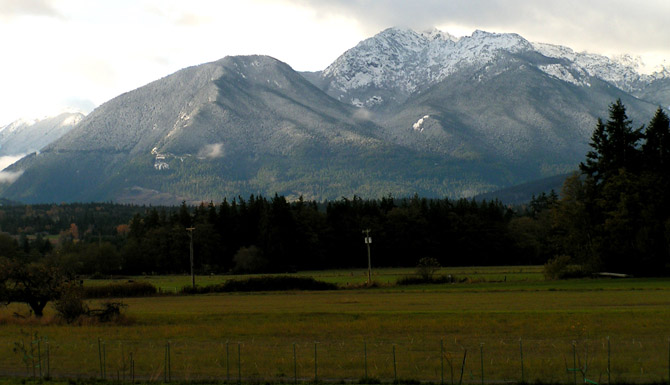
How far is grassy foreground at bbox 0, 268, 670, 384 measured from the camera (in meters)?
34.0

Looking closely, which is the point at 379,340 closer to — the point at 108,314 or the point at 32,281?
the point at 108,314

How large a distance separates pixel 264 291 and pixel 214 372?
211ft

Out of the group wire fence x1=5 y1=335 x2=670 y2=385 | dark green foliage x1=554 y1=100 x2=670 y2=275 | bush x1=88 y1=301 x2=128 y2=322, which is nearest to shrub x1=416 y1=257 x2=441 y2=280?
dark green foliage x1=554 y1=100 x2=670 y2=275

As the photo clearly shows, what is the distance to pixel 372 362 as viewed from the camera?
36406 mm

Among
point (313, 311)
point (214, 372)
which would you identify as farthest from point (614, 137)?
point (214, 372)

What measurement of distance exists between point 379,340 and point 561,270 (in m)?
62.8

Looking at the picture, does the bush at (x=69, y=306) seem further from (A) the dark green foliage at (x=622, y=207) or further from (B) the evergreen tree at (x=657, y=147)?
(B) the evergreen tree at (x=657, y=147)

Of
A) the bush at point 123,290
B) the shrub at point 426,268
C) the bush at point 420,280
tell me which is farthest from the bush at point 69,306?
the shrub at point 426,268

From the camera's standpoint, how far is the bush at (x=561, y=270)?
100m

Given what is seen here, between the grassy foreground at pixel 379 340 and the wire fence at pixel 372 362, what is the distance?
0.31 feet

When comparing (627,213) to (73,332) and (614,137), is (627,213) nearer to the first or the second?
(614,137)

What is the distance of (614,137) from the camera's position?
105250 mm

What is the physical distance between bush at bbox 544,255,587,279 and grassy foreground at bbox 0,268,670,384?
80.8 ft

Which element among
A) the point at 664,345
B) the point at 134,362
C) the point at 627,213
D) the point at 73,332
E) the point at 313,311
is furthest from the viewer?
the point at 627,213
